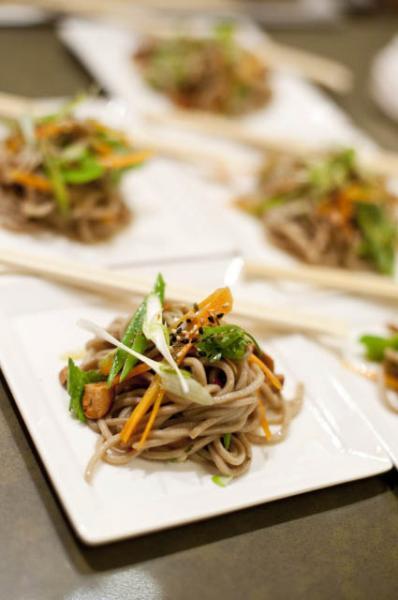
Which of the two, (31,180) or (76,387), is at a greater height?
(31,180)

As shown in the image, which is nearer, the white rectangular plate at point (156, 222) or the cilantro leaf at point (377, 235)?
the white rectangular plate at point (156, 222)

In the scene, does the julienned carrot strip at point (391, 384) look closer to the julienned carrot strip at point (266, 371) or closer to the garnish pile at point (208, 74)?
the julienned carrot strip at point (266, 371)

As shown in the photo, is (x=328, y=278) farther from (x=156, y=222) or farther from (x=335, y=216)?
(x=156, y=222)

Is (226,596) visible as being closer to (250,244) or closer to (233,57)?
(250,244)

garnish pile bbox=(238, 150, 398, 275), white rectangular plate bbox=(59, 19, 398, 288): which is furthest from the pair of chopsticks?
garnish pile bbox=(238, 150, 398, 275)

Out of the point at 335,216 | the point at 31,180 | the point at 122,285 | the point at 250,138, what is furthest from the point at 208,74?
the point at 122,285

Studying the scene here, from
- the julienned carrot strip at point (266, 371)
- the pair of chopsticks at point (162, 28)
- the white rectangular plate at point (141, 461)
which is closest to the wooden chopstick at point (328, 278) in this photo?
the white rectangular plate at point (141, 461)
